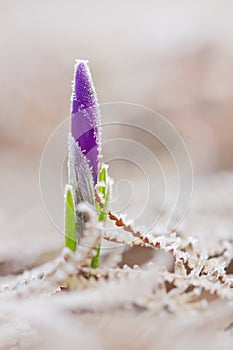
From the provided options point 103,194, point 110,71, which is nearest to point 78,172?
point 103,194

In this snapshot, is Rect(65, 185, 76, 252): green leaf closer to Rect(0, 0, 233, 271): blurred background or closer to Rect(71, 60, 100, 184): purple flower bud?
Rect(71, 60, 100, 184): purple flower bud

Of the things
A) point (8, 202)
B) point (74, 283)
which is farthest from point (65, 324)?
point (8, 202)

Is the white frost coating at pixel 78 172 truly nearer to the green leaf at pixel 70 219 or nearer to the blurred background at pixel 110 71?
the green leaf at pixel 70 219

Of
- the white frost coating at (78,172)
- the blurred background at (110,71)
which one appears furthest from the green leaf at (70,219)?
the blurred background at (110,71)

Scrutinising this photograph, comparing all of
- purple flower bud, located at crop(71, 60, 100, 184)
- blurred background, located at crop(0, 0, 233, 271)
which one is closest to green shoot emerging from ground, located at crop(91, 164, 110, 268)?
purple flower bud, located at crop(71, 60, 100, 184)

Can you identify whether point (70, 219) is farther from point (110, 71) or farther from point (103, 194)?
point (110, 71)

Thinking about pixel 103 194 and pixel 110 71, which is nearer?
pixel 103 194
